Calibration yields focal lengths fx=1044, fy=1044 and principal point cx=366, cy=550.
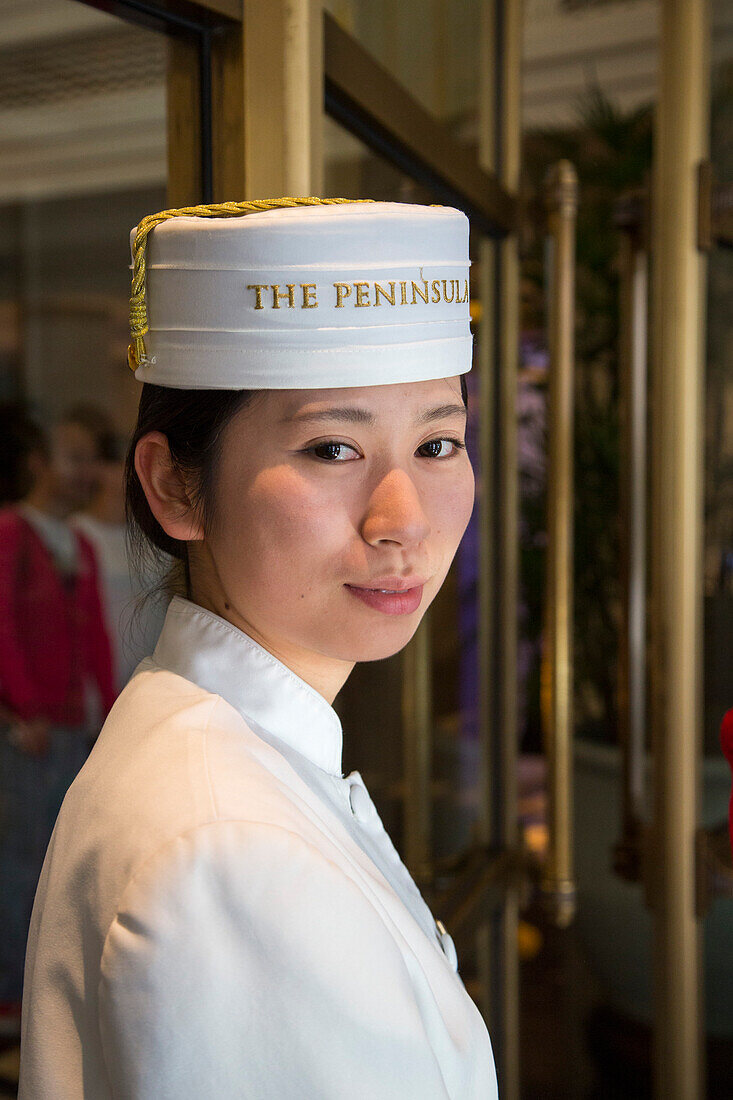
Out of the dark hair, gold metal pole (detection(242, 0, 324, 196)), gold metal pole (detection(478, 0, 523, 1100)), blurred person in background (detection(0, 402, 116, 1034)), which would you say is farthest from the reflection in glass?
gold metal pole (detection(478, 0, 523, 1100))

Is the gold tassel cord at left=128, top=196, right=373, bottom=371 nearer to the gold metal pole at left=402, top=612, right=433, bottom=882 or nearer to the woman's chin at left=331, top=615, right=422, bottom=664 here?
the woman's chin at left=331, top=615, right=422, bottom=664

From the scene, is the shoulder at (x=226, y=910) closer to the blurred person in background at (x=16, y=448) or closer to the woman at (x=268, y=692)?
the woman at (x=268, y=692)

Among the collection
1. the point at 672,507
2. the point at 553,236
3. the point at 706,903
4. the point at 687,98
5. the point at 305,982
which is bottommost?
the point at 706,903

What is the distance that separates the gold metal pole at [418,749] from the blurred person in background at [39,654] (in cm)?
54

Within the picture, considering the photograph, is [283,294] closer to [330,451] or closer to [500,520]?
[330,451]

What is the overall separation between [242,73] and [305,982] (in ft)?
2.28

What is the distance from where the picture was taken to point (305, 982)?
0.54 metres

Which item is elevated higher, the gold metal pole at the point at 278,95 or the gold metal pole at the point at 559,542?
the gold metal pole at the point at 278,95

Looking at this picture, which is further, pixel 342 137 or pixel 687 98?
pixel 687 98

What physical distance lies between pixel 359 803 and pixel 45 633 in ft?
4.50

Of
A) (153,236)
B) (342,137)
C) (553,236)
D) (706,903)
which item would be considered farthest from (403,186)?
(706,903)

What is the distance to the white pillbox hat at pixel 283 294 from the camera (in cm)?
67

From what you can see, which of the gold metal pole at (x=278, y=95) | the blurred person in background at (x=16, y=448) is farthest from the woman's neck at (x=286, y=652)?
the blurred person in background at (x=16, y=448)

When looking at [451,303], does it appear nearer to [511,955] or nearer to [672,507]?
[672,507]
